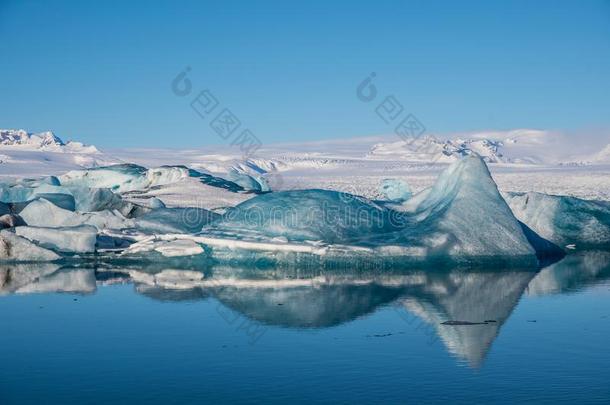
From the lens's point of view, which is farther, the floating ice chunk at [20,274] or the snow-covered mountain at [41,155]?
the snow-covered mountain at [41,155]

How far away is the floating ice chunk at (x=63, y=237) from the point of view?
11.1 meters

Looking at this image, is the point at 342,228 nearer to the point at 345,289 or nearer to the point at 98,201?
the point at 345,289

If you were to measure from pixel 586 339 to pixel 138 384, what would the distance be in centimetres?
323

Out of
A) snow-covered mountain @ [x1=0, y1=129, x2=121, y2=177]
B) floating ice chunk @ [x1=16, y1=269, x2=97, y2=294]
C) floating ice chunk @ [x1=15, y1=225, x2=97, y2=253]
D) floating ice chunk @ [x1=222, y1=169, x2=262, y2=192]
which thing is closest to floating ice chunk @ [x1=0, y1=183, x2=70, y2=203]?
floating ice chunk @ [x1=222, y1=169, x2=262, y2=192]

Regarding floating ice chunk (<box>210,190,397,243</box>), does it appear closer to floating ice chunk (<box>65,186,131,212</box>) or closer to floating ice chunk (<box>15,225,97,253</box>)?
floating ice chunk (<box>15,225,97,253</box>)

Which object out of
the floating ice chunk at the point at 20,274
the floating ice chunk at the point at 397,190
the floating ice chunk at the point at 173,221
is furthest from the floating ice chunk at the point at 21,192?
the floating ice chunk at the point at 397,190

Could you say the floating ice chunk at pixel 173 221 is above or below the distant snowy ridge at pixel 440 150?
below

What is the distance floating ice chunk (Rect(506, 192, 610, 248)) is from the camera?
1284 centimetres

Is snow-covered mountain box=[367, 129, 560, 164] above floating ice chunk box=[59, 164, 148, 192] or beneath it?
above

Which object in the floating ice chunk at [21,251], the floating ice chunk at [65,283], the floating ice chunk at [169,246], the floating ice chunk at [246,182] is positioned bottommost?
the floating ice chunk at [65,283]

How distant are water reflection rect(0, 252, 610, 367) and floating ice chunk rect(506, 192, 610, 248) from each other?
1.71 metres

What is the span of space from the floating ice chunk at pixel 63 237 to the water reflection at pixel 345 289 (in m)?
0.67

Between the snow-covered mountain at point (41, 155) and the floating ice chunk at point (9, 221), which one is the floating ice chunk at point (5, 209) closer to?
the floating ice chunk at point (9, 221)

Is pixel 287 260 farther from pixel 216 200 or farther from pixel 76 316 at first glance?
pixel 216 200
